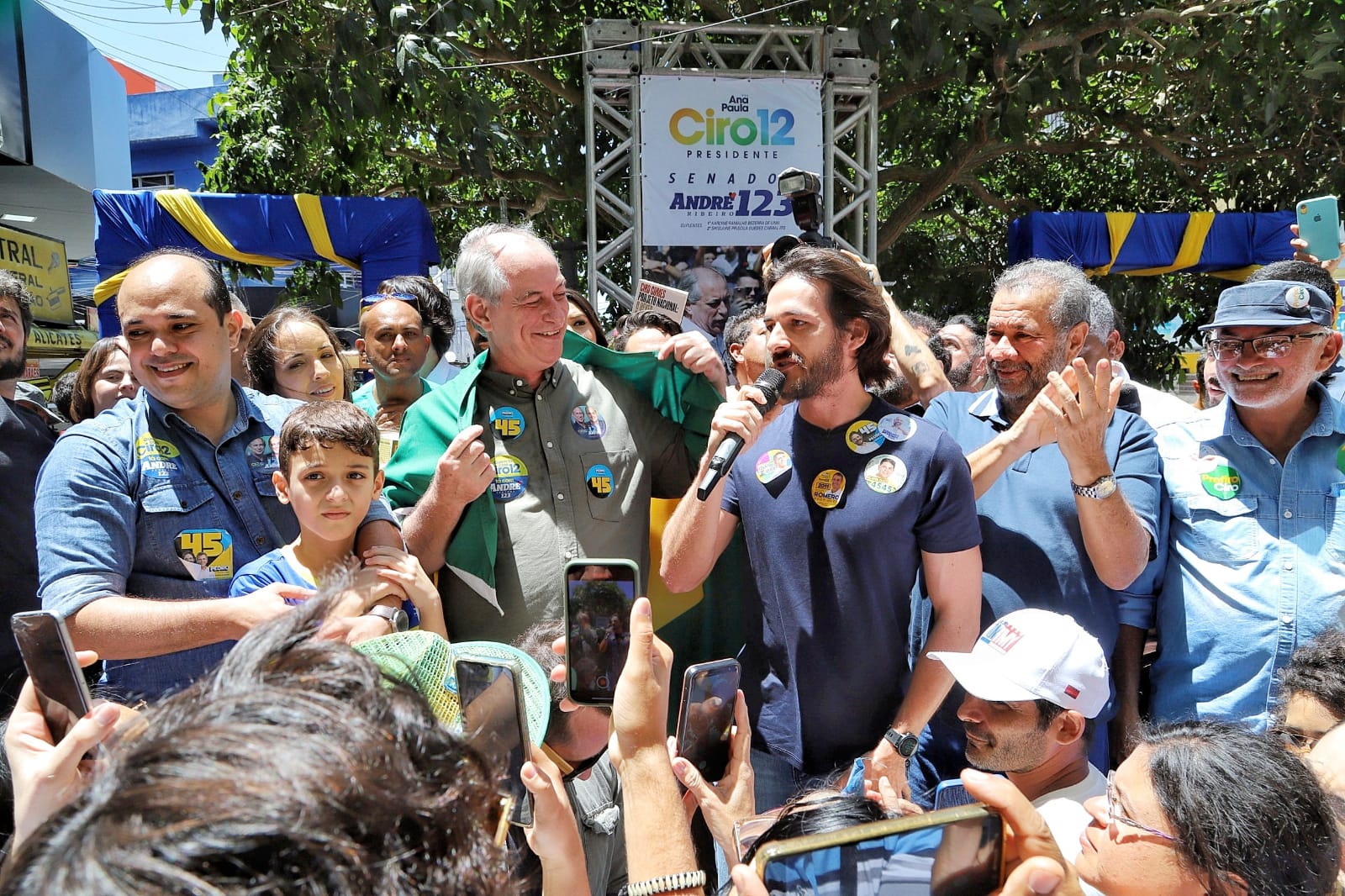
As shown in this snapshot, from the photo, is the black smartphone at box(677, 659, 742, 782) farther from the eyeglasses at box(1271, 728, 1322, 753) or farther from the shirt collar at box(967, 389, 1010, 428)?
the shirt collar at box(967, 389, 1010, 428)

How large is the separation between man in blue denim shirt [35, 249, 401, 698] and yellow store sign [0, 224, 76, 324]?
358 inches

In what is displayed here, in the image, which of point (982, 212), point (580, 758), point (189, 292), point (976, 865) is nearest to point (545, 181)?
point (982, 212)

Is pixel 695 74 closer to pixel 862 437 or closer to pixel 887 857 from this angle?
pixel 862 437

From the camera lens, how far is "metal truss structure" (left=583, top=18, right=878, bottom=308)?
25.1ft

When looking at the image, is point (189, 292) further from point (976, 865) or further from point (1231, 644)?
Result: point (1231, 644)

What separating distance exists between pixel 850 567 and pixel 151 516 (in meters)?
1.58

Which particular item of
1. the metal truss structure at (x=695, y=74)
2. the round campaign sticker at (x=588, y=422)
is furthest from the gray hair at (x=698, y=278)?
the round campaign sticker at (x=588, y=422)

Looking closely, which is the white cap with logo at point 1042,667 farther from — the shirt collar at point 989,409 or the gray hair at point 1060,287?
the gray hair at point 1060,287

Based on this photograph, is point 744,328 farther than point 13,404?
Yes

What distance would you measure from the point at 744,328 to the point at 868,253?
521 centimetres

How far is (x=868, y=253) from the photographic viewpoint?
8531 mm

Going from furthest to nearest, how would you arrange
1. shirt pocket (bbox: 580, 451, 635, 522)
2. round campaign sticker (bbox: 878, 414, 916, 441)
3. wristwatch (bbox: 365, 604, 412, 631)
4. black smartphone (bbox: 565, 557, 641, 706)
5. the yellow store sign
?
1. the yellow store sign
2. shirt pocket (bbox: 580, 451, 635, 522)
3. round campaign sticker (bbox: 878, 414, 916, 441)
4. wristwatch (bbox: 365, 604, 412, 631)
5. black smartphone (bbox: 565, 557, 641, 706)

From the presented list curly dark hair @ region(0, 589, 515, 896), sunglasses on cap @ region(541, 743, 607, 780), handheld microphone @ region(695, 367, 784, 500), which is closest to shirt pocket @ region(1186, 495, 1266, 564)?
handheld microphone @ region(695, 367, 784, 500)

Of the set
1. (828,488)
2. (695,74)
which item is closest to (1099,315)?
(828,488)
